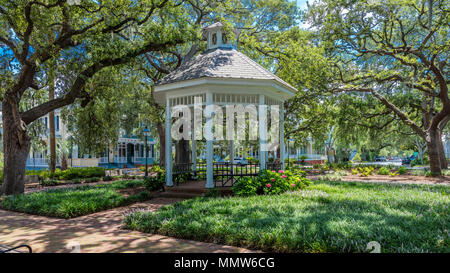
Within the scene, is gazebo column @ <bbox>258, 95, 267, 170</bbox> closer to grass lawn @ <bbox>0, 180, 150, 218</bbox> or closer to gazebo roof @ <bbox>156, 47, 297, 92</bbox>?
gazebo roof @ <bbox>156, 47, 297, 92</bbox>

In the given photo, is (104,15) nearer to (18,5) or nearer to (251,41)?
(18,5)

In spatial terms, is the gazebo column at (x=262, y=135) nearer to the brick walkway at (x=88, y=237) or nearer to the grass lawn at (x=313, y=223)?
the grass lawn at (x=313, y=223)

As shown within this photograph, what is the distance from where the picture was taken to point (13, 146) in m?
11.2

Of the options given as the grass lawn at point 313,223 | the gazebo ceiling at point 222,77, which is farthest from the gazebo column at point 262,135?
the grass lawn at point 313,223

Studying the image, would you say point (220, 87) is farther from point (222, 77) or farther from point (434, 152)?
point (434, 152)

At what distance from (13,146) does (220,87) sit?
868cm

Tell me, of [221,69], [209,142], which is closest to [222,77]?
[221,69]

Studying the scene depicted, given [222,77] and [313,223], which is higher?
[222,77]

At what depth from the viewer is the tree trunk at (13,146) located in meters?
11.2

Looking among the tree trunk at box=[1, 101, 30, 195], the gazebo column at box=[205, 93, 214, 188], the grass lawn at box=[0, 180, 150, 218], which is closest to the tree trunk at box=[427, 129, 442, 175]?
the gazebo column at box=[205, 93, 214, 188]

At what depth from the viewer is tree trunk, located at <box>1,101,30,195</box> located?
11.2 metres

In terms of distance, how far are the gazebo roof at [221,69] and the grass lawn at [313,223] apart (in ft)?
13.9
